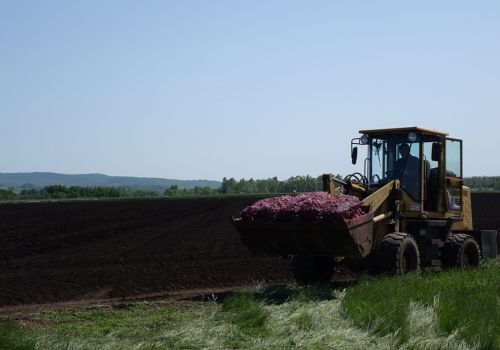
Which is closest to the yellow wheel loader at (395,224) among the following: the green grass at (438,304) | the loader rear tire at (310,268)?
the loader rear tire at (310,268)

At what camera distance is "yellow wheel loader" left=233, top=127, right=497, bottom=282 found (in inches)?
501

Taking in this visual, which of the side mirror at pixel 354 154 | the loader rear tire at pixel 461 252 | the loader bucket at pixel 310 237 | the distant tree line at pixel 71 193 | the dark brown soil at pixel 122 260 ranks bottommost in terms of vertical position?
the dark brown soil at pixel 122 260

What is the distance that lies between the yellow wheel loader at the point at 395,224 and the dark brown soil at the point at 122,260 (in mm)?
2211

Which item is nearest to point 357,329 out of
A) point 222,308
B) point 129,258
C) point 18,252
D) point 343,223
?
point 222,308

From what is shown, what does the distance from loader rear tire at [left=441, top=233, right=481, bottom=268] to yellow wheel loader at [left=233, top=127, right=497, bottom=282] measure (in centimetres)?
2

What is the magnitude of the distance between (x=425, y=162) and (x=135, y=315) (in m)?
6.55

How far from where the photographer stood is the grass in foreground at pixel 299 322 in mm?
8453

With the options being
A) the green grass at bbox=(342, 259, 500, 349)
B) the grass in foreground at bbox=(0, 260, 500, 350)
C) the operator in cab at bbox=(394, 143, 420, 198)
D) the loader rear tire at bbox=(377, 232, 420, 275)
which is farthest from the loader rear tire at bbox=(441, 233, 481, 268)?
the grass in foreground at bbox=(0, 260, 500, 350)

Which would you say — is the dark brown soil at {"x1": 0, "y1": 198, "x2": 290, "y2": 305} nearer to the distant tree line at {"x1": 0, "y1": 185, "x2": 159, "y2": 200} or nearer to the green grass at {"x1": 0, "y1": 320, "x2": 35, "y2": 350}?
the green grass at {"x1": 0, "y1": 320, "x2": 35, "y2": 350}

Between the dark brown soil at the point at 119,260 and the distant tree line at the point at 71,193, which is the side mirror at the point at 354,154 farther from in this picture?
the distant tree line at the point at 71,193

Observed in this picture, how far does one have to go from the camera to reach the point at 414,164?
571 inches

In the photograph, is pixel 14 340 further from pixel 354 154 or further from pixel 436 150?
pixel 436 150

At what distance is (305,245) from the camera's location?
12.9 metres

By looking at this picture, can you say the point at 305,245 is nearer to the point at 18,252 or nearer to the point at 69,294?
the point at 69,294
